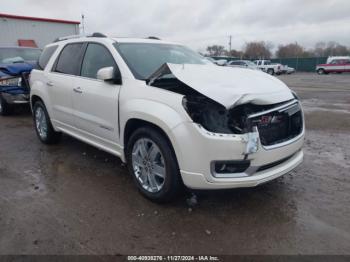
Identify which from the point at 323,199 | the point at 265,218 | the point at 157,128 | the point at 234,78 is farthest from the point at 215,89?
the point at 323,199

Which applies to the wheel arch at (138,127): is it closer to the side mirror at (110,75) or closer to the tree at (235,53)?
the side mirror at (110,75)

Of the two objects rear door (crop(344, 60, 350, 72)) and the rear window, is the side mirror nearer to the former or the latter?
the rear window

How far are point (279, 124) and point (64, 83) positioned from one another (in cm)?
313

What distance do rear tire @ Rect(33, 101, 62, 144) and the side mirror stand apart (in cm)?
213

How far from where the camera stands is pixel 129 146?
3.45m

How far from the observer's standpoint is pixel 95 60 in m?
4.09

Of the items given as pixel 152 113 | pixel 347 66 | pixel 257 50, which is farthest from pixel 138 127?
pixel 257 50

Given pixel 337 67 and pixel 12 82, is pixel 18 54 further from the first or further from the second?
pixel 337 67

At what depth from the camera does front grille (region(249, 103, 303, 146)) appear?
9.49ft

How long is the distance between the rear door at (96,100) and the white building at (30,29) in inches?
570

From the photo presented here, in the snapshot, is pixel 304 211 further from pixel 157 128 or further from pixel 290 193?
pixel 157 128

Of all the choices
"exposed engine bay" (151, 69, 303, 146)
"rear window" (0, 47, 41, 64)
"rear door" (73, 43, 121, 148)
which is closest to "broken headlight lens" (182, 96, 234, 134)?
"exposed engine bay" (151, 69, 303, 146)

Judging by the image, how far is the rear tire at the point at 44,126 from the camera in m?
5.23

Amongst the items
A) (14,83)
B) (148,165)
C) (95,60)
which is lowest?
(148,165)
